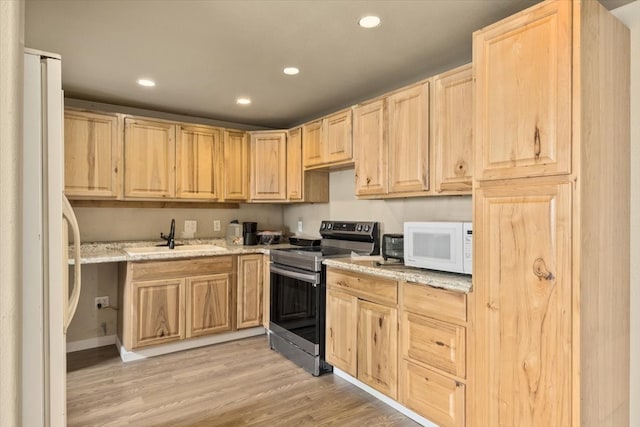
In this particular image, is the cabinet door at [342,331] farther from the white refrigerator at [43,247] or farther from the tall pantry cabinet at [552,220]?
the white refrigerator at [43,247]

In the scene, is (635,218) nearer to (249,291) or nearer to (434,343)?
(434,343)

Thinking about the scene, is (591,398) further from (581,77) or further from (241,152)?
(241,152)

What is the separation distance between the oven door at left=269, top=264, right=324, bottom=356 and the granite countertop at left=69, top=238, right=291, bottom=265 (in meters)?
0.46

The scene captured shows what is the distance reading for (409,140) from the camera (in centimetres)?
260

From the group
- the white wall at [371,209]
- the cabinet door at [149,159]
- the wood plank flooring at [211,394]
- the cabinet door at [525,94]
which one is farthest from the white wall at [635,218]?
the cabinet door at [149,159]

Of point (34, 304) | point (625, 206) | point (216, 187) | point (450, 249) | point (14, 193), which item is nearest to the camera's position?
point (14, 193)

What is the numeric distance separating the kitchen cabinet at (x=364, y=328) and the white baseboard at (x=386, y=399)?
4.4 inches

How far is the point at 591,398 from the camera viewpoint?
1.58m

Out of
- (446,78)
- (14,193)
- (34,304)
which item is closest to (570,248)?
(446,78)

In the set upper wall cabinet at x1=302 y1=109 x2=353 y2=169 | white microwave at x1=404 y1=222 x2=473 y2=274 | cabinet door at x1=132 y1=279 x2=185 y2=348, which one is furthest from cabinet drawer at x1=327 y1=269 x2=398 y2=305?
cabinet door at x1=132 y1=279 x2=185 y2=348

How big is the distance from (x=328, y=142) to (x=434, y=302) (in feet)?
6.10

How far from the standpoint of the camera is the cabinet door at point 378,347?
234 centimetres

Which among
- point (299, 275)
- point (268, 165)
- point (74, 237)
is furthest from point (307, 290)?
point (74, 237)

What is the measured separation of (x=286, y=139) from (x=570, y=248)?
10.2ft
